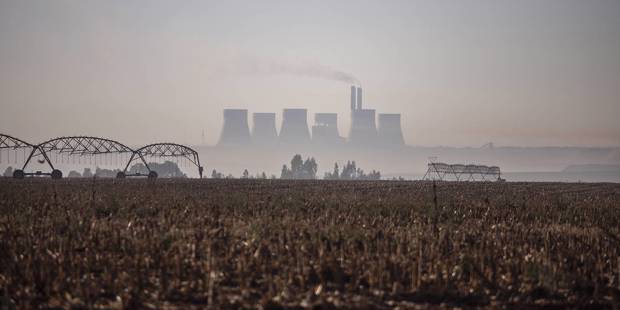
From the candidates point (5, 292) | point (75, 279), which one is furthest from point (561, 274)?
point (5, 292)

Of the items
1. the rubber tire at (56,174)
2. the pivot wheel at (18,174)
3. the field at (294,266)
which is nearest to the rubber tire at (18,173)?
the pivot wheel at (18,174)

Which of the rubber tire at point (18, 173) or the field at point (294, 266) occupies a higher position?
the rubber tire at point (18, 173)

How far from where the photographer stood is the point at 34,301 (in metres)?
8.82

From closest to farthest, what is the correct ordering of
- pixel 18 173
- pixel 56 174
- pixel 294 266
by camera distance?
1. pixel 294 266
2. pixel 18 173
3. pixel 56 174

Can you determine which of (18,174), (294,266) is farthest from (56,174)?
(294,266)

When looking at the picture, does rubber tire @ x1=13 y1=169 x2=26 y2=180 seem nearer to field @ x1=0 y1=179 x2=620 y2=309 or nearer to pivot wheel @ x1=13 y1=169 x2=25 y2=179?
pivot wheel @ x1=13 y1=169 x2=25 y2=179

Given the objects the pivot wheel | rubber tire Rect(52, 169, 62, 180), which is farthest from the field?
rubber tire Rect(52, 169, 62, 180)

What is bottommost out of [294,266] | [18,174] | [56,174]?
[294,266]

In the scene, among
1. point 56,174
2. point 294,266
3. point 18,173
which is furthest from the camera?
point 56,174

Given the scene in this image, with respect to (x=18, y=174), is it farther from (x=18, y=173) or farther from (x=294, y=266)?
(x=294, y=266)

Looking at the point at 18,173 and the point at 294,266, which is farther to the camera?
the point at 18,173

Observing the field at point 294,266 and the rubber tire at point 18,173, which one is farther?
the rubber tire at point 18,173

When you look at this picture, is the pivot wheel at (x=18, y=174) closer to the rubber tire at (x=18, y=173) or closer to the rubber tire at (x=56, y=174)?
the rubber tire at (x=18, y=173)

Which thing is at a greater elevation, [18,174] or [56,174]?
[56,174]
